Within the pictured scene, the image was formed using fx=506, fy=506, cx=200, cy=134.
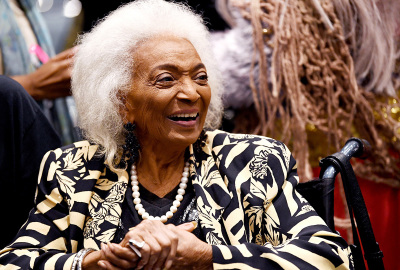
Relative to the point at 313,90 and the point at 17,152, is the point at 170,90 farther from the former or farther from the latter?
the point at 313,90

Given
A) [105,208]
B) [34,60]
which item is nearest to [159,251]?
[105,208]

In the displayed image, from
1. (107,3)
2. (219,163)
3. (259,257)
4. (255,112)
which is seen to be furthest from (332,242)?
(107,3)

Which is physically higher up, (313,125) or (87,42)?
(87,42)

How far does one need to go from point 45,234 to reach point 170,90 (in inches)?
24.8

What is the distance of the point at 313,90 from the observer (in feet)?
7.50

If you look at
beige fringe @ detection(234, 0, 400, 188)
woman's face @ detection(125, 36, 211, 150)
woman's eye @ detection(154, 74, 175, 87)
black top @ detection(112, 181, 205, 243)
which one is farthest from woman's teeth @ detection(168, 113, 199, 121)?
beige fringe @ detection(234, 0, 400, 188)

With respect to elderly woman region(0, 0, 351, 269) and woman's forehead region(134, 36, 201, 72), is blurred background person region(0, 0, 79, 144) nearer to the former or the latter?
elderly woman region(0, 0, 351, 269)

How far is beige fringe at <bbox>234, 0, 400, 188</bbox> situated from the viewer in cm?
222

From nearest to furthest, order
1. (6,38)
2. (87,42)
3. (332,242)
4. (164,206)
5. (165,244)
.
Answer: (165,244) → (332,242) → (164,206) → (87,42) → (6,38)

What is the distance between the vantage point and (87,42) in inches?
72.8

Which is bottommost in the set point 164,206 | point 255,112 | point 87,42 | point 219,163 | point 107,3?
point 164,206

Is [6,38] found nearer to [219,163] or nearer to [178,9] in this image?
[178,9]

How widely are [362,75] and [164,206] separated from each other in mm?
1126

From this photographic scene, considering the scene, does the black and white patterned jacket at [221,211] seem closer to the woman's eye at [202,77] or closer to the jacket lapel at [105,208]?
the jacket lapel at [105,208]
